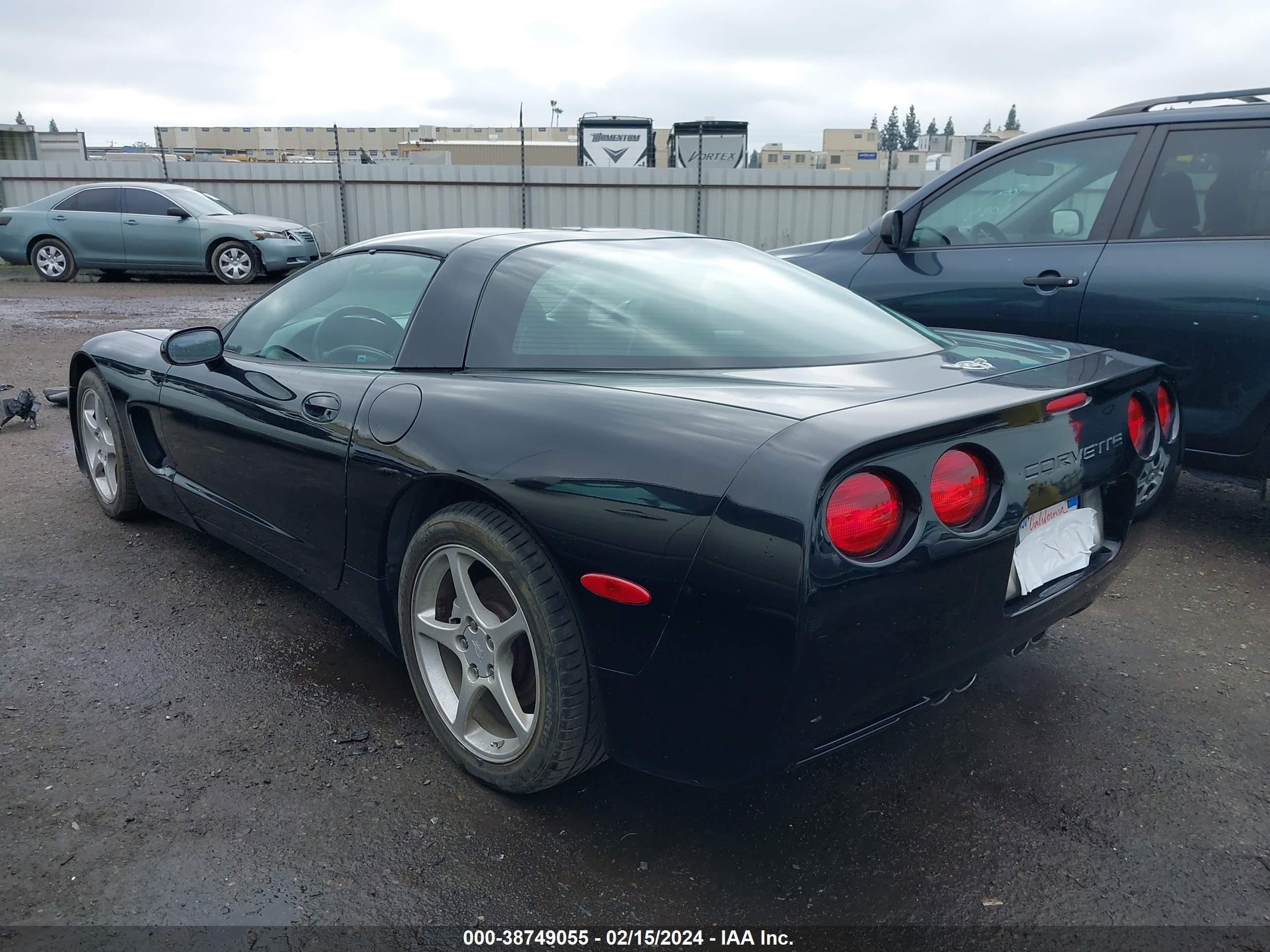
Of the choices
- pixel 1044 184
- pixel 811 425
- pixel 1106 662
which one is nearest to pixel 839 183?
pixel 1044 184

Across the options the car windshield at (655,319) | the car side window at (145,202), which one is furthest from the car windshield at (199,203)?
the car windshield at (655,319)

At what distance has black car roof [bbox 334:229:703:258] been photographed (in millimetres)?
2836

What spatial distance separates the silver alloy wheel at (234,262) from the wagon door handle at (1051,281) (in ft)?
41.3

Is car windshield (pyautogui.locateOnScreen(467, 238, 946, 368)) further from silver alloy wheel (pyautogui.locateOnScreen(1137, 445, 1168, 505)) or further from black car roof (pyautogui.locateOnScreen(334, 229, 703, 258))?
silver alloy wheel (pyautogui.locateOnScreen(1137, 445, 1168, 505))

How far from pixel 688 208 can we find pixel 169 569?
15249 millimetres

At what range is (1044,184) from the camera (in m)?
4.41

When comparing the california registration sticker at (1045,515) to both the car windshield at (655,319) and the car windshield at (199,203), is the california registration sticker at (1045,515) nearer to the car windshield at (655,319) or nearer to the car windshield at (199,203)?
the car windshield at (655,319)

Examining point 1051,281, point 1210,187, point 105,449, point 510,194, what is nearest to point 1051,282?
point 1051,281

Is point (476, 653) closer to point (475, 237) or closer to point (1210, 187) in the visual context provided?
point (475, 237)

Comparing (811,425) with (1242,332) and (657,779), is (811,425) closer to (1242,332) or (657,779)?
(657,779)

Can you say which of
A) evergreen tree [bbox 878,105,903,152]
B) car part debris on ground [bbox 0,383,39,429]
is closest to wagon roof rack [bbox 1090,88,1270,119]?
car part debris on ground [bbox 0,383,39,429]

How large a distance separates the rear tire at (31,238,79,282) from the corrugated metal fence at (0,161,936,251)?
3.87 meters

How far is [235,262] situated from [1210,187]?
521 inches

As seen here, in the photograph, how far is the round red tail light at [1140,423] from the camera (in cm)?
254
